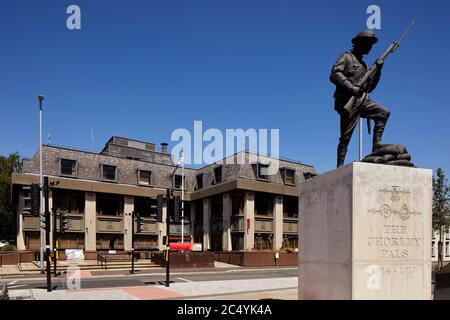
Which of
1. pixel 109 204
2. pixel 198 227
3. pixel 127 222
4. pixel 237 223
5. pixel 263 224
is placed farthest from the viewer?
pixel 198 227

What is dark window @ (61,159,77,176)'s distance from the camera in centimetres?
4188

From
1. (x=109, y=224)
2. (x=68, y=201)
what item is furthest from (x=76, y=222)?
(x=109, y=224)

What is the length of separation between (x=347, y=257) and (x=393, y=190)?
65.9 inches

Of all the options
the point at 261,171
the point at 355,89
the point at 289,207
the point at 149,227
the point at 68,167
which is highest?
the point at 355,89

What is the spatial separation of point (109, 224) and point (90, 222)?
2333mm

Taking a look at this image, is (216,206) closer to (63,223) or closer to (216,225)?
(216,225)

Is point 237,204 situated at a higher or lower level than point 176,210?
lower

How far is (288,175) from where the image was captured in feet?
156

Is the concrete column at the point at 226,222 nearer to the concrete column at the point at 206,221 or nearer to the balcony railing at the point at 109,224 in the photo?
the concrete column at the point at 206,221

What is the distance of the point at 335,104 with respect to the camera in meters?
9.61

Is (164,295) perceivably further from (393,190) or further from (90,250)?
(90,250)

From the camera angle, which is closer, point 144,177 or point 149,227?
point 149,227

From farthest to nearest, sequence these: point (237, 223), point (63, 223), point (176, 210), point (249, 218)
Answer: point (237, 223) → point (249, 218) → point (63, 223) → point (176, 210)
